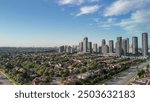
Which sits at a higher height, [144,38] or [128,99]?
[144,38]

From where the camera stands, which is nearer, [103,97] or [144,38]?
[103,97]

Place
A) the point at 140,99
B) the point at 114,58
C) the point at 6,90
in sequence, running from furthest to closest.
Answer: the point at 114,58 → the point at 6,90 → the point at 140,99

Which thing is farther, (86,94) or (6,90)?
(6,90)

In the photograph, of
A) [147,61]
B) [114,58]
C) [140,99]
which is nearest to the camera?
[140,99]

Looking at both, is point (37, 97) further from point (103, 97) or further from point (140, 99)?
point (140, 99)

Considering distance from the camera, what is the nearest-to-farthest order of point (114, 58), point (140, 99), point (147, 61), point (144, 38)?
point (140, 99) < point (144, 38) < point (147, 61) < point (114, 58)

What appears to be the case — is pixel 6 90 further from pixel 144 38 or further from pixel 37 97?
pixel 144 38

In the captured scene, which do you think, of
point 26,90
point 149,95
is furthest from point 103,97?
point 26,90

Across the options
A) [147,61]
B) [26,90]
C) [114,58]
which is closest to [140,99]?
[26,90]

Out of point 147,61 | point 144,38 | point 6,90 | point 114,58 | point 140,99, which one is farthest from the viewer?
point 114,58
